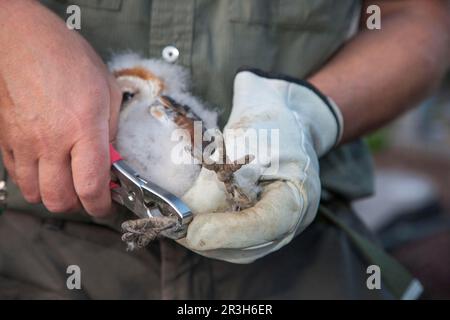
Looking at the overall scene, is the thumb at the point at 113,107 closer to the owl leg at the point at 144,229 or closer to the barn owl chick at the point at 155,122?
the barn owl chick at the point at 155,122

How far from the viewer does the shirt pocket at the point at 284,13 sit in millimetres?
1391

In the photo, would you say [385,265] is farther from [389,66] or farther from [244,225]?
[244,225]

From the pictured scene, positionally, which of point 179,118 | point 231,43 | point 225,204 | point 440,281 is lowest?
point 440,281

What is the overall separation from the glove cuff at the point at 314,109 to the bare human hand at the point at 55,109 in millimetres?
318

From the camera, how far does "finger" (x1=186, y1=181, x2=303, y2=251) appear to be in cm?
102

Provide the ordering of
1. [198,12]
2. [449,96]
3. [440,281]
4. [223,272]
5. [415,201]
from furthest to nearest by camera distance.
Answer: [449,96] → [415,201] → [440,281] → [223,272] → [198,12]

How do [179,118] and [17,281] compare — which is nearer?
[179,118]

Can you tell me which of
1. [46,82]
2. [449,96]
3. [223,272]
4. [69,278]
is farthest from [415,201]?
[46,82]

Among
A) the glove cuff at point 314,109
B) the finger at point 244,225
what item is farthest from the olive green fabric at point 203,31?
the finger at point 244,225

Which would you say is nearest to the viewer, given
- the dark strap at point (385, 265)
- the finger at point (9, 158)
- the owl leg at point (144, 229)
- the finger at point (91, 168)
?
the owl leg at point (144, 229)

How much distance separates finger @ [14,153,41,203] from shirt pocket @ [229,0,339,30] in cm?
54

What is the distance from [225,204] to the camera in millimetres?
1115

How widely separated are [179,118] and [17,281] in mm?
603
